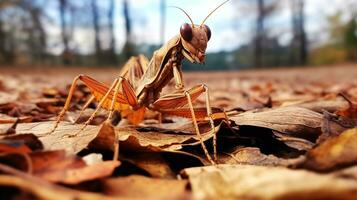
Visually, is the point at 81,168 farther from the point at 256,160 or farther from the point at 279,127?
the point at 279,127

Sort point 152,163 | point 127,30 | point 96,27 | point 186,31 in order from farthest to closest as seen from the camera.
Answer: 1. point 96,27
2. point 127,30
3. point 186,31
4. point 152,163

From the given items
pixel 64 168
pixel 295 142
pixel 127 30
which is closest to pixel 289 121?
pixel 295 142

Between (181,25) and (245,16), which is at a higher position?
(245,16)

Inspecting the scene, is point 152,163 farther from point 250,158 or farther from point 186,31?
point 186,31

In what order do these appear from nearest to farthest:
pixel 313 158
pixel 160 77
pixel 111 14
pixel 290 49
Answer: pixel 313 158
pixel 160 77
pixel 111 14
pixel 290 49

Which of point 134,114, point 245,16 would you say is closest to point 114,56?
point 245,16

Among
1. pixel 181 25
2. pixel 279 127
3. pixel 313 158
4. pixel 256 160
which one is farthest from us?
pixel 181 25
